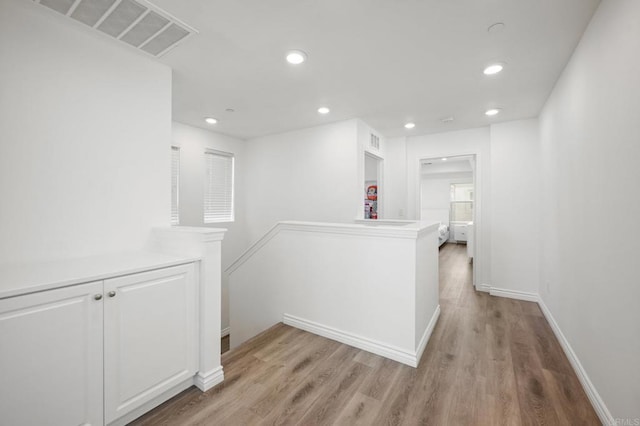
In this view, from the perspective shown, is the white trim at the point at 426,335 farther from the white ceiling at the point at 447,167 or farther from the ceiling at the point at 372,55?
the white ceiling at the point at 447,167

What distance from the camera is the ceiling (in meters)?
1.82

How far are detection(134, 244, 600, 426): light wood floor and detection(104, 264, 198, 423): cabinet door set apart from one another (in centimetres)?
22

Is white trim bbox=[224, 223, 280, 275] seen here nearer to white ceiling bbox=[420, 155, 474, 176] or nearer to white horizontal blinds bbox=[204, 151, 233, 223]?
white horizontal blinds bbox=[204, 151, 233, 223]

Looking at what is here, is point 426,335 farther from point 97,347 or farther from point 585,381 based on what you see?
point 97,347

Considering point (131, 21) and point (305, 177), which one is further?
point (305, 177)

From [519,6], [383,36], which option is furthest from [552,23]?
[383,36]

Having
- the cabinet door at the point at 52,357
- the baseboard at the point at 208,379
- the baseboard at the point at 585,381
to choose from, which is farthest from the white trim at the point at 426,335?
the cabinet door at the point at 52,357

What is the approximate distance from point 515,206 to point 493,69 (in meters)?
2.37

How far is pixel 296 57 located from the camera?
2.38 m

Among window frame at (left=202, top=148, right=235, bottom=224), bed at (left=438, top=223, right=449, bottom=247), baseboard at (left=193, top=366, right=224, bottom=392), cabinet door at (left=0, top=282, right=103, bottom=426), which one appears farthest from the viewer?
bed at (left=438, top=223, right=449, bottom=247)

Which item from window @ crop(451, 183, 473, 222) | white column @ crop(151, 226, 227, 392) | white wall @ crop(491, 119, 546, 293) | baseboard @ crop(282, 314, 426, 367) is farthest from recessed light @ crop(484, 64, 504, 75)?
window @ crop(451, 183, 473, 222)

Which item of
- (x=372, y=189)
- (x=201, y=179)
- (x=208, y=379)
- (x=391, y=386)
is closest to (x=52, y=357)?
(x=208, y=379)

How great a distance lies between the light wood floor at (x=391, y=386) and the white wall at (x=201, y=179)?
258cm

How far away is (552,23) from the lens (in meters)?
1.92
